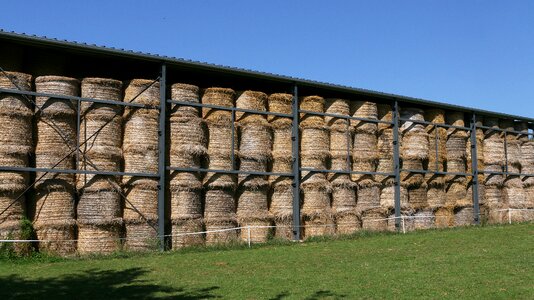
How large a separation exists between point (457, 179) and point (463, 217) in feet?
5.61

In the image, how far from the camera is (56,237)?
650 inches

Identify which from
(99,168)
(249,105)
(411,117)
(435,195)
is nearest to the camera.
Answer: (99,168)

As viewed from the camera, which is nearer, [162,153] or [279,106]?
[162,153]

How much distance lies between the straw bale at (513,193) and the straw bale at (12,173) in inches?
915

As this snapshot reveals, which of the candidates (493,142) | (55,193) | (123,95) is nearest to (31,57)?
(123,95)

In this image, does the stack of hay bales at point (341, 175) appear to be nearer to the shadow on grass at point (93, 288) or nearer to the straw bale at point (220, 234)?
the straw bale at point (220, 234)

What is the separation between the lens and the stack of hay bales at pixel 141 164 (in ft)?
58.9

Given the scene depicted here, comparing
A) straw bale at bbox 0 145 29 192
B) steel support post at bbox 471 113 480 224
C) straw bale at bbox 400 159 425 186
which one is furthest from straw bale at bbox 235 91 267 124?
steel support post at bbox 471 113 480 224

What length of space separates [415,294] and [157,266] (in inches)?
247

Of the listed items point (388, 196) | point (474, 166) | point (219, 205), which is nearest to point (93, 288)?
point (219, 205)

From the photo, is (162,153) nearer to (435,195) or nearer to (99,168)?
(99,168)

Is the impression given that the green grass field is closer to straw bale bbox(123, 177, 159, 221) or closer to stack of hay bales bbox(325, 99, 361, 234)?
straw bale bbox(123, 177, 159, 221)

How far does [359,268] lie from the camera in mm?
13922

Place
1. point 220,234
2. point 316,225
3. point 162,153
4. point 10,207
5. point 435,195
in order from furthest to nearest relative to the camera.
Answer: point 435,195 → point 316,225 → point 220,234 → point 162,153 → point 10,207
